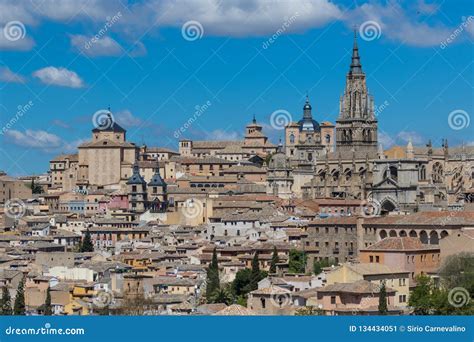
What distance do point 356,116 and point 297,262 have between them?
28458 millimetres

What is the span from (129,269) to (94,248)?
364 inches

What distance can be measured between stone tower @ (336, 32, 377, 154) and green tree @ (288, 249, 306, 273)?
26689 millimetres

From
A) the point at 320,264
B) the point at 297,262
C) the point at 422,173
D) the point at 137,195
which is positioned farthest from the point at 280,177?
the point at 320,264

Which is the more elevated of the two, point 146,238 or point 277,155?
point 277,155

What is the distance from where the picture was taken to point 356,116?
210 feet

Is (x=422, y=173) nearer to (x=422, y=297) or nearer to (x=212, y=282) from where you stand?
(x=212, y=282)

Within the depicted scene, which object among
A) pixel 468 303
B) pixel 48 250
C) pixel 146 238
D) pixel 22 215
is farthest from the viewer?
pixel 22 215

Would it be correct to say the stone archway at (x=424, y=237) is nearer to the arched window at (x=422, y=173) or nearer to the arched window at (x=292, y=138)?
the arched window at (x=422, y=173)

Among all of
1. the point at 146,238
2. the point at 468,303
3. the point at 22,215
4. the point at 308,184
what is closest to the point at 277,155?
the point at 308,184

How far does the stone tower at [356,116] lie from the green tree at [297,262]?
1051 inches

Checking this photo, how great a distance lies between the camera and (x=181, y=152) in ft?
270

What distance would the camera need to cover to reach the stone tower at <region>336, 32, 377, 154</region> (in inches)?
2501

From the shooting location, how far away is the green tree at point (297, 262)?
3578 cm

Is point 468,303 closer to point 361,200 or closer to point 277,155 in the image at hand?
point 361,200
